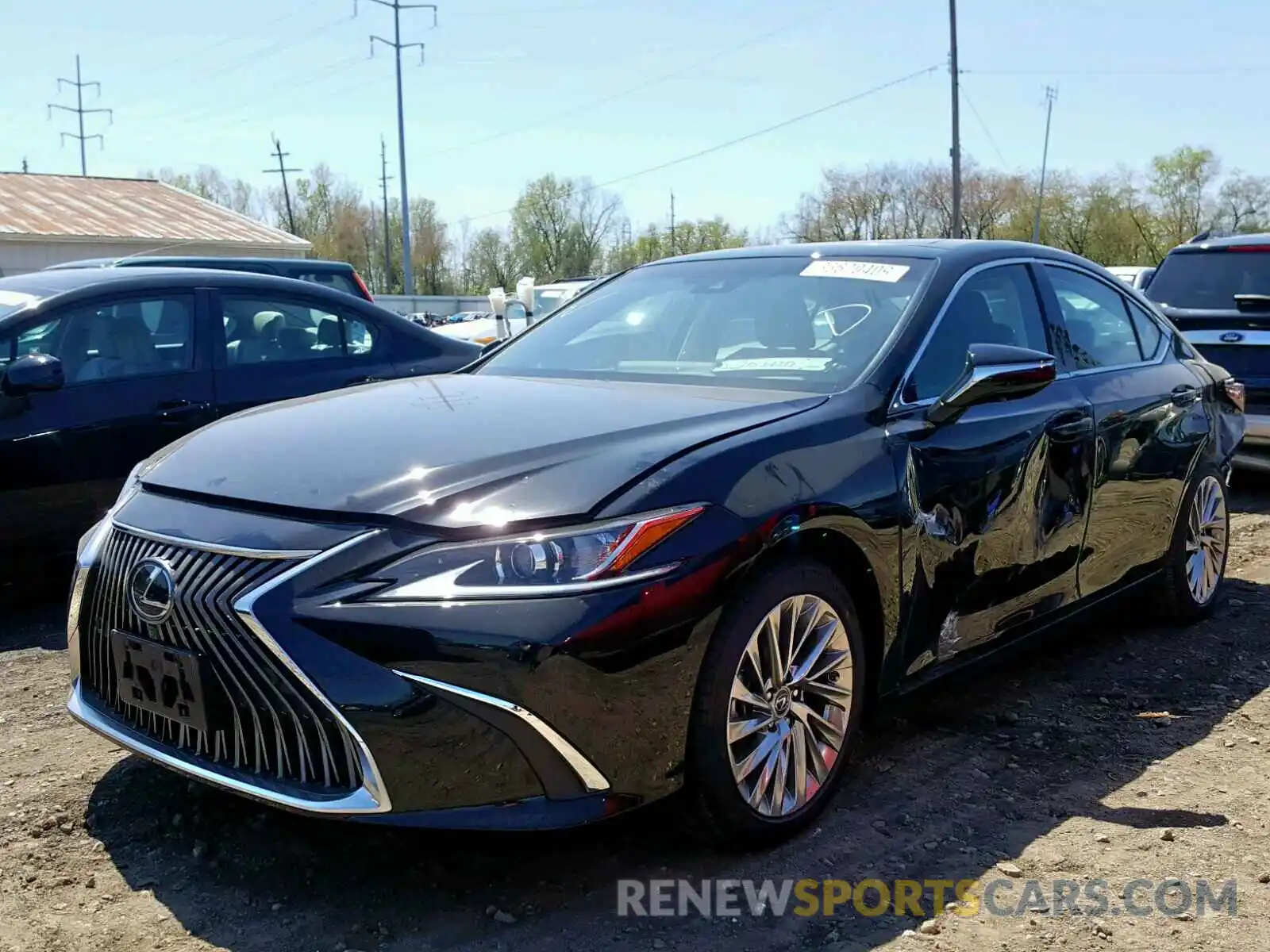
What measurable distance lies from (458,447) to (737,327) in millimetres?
1358

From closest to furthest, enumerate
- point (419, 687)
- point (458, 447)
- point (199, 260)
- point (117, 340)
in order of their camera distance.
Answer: point (419, 687) < point (458, 447) < point (117, 340) < point (199, 260)

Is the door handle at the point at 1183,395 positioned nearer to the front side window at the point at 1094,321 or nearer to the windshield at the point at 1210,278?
the front side window at the point at 1094,321

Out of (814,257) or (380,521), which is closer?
(380,521)

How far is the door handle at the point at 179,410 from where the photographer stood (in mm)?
5598

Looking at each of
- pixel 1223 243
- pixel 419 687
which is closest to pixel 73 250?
pixel 1223 243

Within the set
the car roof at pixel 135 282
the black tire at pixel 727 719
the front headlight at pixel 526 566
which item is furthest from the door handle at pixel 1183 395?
the car roof at pixel 135 282

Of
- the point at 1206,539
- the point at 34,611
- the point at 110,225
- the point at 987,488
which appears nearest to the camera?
the point at 987,488

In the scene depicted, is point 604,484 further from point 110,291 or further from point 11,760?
point 110,291

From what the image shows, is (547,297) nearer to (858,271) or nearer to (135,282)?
(135,282)

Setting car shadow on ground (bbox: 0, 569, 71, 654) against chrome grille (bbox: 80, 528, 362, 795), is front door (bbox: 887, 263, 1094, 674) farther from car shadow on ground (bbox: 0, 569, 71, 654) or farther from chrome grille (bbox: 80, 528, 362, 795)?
car shadow on ground (bbox: 0, 569, 71, 654)

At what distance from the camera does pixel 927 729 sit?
13.3 feet

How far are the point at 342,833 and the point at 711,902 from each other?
3.28 feet

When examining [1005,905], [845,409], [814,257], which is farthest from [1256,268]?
[1005,905]

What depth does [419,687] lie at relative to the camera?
254 centimetres
